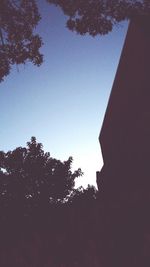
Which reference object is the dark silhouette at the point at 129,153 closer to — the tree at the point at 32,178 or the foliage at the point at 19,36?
the foliage at the point at 19,36

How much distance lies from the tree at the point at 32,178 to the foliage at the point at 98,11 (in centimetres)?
3349

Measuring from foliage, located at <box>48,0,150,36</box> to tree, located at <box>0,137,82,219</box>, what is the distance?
33.5 m

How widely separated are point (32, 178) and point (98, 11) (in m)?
35.1

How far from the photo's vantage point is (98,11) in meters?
8.12

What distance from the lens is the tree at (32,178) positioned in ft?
130

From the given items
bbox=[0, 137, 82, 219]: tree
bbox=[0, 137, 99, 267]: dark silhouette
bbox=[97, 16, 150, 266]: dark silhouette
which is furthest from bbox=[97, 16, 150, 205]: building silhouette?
bbox=[0, 137, 82, 219]: tree

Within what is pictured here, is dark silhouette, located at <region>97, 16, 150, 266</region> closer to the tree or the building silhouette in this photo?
the building silhouette

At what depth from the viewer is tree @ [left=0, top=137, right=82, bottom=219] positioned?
39750 mm

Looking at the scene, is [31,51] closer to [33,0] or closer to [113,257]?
[33,0]

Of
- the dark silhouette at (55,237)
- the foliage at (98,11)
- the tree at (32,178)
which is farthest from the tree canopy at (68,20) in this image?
the tree at (32,178)

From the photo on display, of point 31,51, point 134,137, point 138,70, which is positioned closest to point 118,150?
point 134,137

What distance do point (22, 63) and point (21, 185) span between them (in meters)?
34.0

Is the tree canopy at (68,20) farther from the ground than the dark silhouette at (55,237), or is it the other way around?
the tree canopy at (68,20)

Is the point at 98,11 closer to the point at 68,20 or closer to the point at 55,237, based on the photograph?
the point at 68,20
